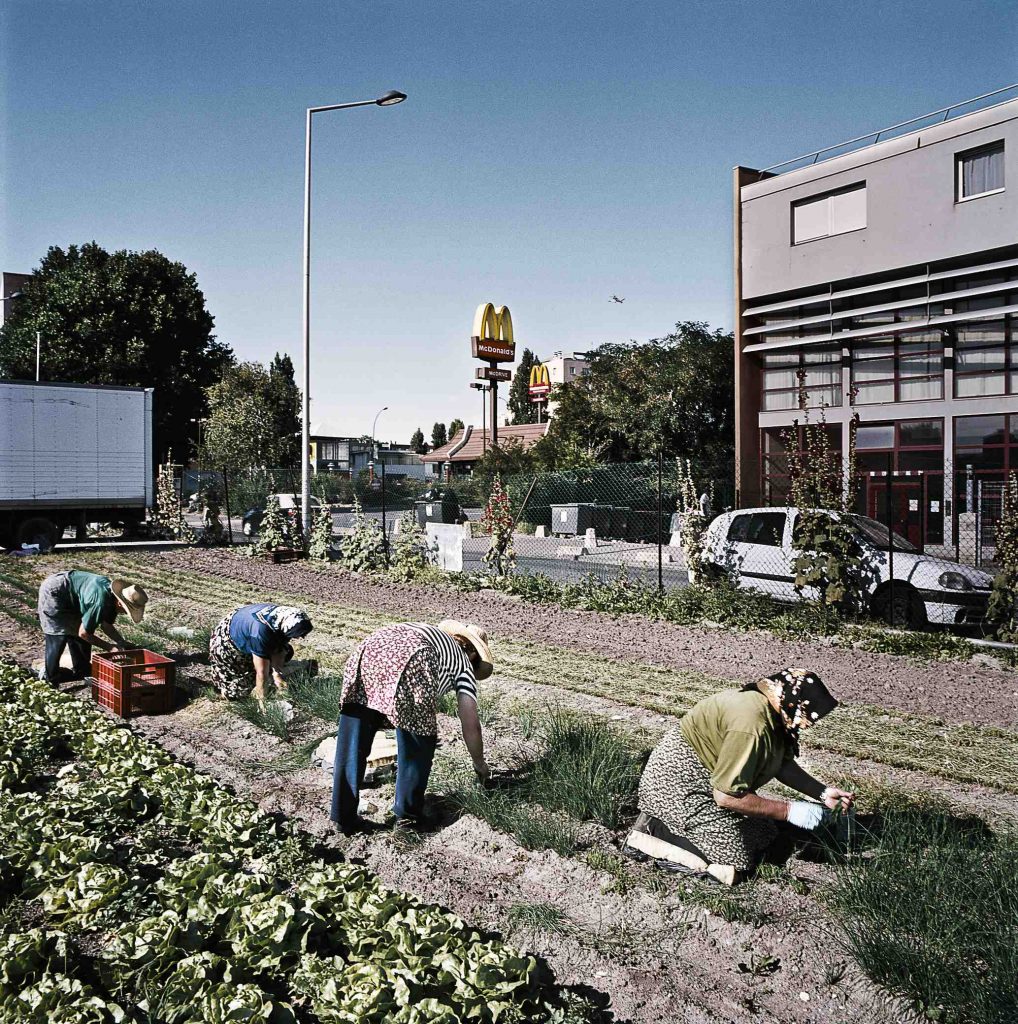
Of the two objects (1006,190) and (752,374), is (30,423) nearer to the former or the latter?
(752,374)

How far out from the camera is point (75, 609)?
28.2 feet

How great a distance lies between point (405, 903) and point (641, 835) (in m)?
1.30

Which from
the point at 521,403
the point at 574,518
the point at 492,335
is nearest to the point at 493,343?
the point at 492,335

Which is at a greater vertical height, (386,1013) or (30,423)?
(30,423)

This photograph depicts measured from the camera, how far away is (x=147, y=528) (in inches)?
1125

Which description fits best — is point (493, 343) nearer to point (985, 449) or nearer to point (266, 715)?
point (985, 449)

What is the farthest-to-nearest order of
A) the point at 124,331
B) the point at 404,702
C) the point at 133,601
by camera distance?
the point at 124,331, the point at 133,601, the point at 404,702

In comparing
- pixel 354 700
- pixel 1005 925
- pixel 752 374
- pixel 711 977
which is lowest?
pixel 711 977

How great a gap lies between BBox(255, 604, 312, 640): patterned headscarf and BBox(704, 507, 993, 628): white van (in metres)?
6.87

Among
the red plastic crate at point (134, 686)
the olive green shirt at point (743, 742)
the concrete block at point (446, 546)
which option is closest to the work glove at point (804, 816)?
the olive green shirt at point (743, 742)

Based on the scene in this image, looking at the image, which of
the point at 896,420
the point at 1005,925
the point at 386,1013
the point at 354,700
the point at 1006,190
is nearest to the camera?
the point at 386,1013

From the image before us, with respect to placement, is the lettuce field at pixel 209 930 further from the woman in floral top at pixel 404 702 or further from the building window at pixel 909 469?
the building window at pixel 909 469

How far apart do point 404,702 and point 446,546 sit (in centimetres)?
1275

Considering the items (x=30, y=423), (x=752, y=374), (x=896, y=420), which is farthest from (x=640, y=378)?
(x=30, y=423)
